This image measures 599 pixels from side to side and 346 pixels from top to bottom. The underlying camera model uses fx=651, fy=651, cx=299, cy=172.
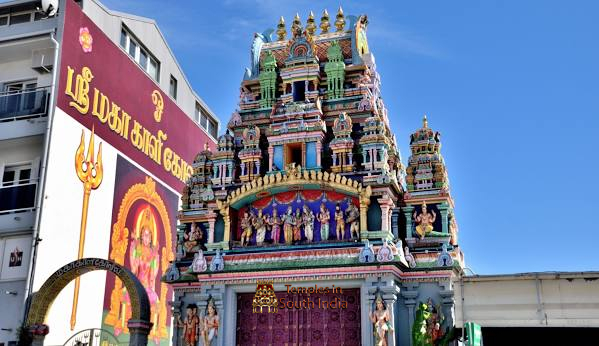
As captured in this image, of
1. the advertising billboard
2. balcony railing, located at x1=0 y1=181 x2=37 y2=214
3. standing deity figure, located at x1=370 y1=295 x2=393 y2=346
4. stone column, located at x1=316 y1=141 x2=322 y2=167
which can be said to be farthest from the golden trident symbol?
standing deity figure, located at x1=370 y1=295 x2=393 y2=346

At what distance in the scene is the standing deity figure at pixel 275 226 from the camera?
24281 mm

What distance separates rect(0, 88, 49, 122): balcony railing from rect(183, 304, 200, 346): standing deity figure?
10.1m

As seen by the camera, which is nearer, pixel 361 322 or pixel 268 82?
pixel 361 322

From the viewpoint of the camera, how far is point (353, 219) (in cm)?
2355

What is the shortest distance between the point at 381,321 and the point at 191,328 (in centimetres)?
752

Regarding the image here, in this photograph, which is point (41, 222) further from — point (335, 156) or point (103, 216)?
point (335, 156)

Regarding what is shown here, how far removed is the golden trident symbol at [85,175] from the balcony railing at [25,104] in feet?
7.73

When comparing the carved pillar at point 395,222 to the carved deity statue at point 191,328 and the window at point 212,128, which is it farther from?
the window at point 212,128

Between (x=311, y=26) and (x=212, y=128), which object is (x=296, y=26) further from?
(x=212, y=128)

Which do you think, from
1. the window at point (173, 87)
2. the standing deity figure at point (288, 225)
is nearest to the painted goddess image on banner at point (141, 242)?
→ the window at point (173, 87)

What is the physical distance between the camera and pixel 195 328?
80.2 feet

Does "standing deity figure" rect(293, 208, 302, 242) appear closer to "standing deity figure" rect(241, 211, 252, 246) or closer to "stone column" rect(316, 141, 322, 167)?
"standing deity figure" rect(241, 211, 252, 246)

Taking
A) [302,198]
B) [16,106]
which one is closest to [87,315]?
[16,106]

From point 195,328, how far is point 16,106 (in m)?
11.7
